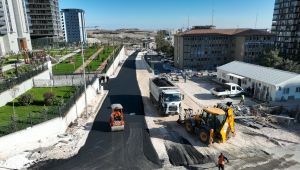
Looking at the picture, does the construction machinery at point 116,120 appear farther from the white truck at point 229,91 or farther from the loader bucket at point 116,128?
the white truck at point 229,91

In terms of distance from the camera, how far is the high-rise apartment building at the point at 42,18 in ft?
316

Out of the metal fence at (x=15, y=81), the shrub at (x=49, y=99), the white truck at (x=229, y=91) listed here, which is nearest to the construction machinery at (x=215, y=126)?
the white truck at (x=229, y=91)

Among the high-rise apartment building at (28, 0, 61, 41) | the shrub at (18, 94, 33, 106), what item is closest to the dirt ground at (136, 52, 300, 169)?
the shrub at (18, 94, 33, 106)

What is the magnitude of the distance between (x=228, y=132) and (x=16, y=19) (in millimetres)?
83801

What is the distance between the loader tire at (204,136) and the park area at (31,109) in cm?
1227

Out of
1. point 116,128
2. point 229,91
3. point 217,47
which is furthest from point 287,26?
point 116,128

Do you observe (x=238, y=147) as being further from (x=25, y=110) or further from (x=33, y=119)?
(x=25, y=110)

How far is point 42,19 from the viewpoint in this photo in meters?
98.7

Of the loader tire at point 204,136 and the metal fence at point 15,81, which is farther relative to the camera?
the metal fence at point 15,81

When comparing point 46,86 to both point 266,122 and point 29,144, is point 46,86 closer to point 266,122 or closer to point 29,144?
point 29,144

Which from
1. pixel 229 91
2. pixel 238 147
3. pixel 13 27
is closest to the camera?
pixel 238 147

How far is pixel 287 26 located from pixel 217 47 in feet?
80.6

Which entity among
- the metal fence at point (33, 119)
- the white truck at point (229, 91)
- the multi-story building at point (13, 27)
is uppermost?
the multi-story building at point (13, 27)

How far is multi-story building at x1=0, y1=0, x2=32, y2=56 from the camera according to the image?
6788 cm
